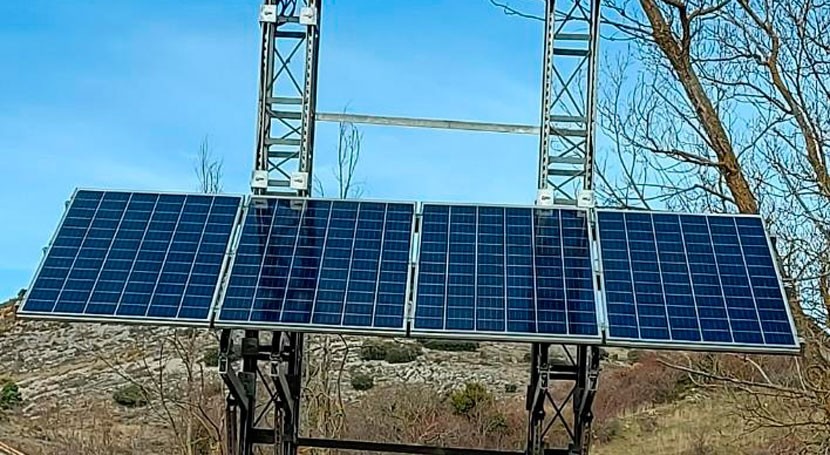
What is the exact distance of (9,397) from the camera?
2514cm

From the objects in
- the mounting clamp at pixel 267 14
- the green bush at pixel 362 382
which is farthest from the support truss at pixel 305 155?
the green bush at pixel 362 382

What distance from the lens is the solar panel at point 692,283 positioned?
7016 mm

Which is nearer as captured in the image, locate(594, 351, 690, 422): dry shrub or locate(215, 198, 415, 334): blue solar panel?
locate(215, 198, 415, 334): blue solar panel

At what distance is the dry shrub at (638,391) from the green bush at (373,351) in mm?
5429

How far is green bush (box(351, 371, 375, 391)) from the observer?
2294cm

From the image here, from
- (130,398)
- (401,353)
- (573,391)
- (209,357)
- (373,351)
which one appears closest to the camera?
(573,391)

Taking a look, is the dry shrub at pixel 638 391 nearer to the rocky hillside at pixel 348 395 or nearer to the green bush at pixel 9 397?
the rocky hillside at pixel 348 395

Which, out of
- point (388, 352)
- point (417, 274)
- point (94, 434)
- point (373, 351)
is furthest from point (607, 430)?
point (417, 274)

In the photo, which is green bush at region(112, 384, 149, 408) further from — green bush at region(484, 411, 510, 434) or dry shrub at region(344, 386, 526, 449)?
green bush at region(484, 411, 510, 434)

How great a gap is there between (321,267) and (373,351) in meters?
19.6

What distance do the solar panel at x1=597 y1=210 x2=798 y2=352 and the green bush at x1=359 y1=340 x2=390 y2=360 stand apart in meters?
19.1

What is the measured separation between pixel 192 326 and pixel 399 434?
1215 cm

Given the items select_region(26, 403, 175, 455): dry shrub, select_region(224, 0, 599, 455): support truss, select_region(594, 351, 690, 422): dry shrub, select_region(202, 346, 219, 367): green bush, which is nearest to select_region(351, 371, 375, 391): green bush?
select_region(202, 346, 219, 367): green bush

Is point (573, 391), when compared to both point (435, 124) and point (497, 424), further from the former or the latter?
point (497, 424)
